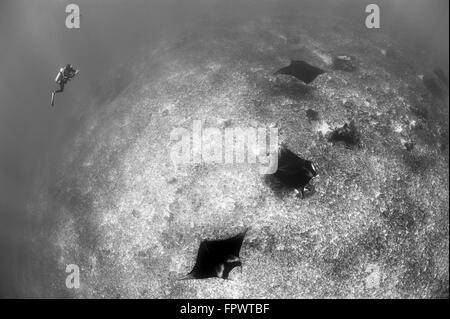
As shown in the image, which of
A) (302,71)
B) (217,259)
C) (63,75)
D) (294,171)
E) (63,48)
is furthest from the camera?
(63,48)

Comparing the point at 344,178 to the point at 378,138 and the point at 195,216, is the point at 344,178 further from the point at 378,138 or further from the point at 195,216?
the point at 195,216

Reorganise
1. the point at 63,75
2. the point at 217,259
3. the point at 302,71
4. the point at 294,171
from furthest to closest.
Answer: the point at 302,71
the point at 63,75
the point at 294,171
the point at 217,259

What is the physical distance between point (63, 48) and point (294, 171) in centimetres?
4565

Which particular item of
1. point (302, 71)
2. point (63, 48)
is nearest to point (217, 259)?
point (302, 71)

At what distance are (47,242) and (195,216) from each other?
756 centimetres

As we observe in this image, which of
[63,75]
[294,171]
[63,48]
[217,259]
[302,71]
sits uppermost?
[63,48]

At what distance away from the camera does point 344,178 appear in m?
7.86

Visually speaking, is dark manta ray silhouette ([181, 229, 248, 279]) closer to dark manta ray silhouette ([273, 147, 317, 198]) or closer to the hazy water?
dark manta ray silhouette ([273, 147, 317, 198])

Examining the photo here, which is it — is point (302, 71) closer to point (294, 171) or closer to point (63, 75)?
point (294, 171)

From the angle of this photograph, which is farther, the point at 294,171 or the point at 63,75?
the point at 63,75

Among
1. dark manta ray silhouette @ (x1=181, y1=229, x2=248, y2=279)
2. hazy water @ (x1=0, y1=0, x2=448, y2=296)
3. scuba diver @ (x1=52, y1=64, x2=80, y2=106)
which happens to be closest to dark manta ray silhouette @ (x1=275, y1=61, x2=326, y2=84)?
dark manta ray silhouette @ (x1=181, y1=229, x2=248, y2=279)

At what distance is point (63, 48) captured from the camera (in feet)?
132

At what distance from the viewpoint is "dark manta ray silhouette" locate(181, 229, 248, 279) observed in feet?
20.1

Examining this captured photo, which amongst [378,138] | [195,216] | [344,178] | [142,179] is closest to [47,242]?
[142,179]
